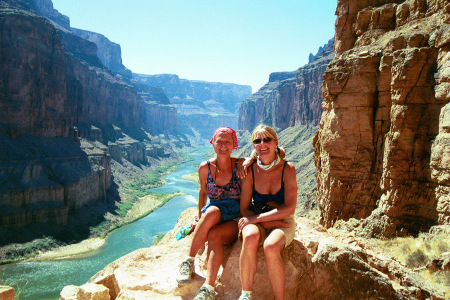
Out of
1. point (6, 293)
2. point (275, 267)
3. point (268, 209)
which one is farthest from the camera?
point (268, 209)

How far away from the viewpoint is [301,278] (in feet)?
16.0

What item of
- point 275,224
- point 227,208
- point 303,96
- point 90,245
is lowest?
point 90,245

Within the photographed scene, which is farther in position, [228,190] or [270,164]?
[228,190]

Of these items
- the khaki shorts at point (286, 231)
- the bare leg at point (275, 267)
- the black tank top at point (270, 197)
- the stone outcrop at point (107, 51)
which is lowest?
the bare leg at point (275, 267)

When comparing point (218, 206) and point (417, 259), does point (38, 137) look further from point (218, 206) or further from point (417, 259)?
point (417, 259)

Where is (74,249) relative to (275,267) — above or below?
below

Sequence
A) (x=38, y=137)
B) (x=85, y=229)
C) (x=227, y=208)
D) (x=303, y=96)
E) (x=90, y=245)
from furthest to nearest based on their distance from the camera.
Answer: (x=303, y=96), (x=38, y=137), (x=85, y=229), (x=90, y=245), (x=227, y=208)

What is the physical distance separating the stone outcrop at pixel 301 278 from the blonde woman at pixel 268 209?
1.83 feet

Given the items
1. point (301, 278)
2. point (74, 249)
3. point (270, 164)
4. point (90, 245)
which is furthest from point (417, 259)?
point (90, 245)

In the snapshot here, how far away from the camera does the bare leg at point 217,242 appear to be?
457 cm

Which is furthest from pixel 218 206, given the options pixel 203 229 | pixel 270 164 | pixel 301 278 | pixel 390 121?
pixel 390 121

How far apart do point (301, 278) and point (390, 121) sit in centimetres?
967

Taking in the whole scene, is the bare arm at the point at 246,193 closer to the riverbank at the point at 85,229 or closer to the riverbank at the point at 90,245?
the riverbank at the point at 90,245

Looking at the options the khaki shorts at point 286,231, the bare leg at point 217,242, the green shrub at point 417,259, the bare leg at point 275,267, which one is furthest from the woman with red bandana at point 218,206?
the green shrub at point 417,259
